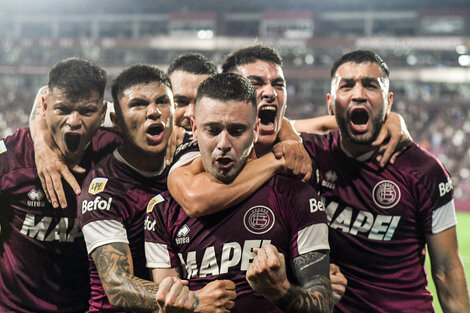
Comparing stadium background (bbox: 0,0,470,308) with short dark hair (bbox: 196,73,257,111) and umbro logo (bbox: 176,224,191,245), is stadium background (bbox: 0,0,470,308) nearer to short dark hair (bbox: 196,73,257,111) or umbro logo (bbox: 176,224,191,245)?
short dark hair (bbox: 196,73,257,111)

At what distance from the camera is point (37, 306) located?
12.6 feet

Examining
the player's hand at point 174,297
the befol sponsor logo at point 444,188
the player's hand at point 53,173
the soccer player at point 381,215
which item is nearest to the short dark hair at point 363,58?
the soccer player at point 381,215

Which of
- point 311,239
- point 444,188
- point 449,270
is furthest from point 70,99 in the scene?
point 449,270

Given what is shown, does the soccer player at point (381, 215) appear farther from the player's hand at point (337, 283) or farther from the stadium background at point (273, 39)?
the stadium background at point (273, 39)

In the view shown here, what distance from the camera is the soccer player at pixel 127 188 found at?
10.2ft

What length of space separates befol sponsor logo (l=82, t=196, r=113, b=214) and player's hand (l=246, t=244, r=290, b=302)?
119 centimetres

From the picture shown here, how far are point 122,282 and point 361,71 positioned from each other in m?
2.13

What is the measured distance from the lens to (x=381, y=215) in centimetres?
376

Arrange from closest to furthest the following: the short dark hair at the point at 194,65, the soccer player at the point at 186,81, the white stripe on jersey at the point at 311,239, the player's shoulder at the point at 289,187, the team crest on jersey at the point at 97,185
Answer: the white stripe on jersey at the point at 311,239
the player's shoulder at the point at 289,187
the team crest on jersey at the point at 97,185
the soccer player at the point at 186,81
the short dark hair at the point at 194,65

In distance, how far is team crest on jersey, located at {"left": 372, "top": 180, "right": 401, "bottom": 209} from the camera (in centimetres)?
375

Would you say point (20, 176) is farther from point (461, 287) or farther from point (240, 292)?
point (461, 287)

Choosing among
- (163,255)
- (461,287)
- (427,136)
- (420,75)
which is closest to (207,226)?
(163,255)

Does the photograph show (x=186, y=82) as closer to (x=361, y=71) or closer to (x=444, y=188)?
(x=361, y=71)

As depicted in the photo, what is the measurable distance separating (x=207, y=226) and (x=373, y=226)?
1410 millimetres
